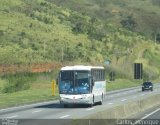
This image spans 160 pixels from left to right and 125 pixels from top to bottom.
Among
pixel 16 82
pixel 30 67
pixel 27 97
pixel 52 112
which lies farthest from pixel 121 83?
pixel 52 112

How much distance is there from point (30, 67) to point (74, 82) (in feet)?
120

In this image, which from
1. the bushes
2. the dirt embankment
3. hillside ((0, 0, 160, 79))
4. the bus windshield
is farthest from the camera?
hillside ((0, 0, 160, 79))

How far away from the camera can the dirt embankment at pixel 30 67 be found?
70375mm

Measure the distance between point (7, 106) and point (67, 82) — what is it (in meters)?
4.69

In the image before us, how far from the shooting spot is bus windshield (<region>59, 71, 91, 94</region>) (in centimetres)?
4059

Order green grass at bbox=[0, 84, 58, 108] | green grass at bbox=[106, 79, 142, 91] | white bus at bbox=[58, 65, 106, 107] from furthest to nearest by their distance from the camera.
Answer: green grass at bbox=[106, 79, 142, 91]
green grass at bbox=[0, 84, 58, 108]
white bus at bbox=[58, 65, 106, 107]

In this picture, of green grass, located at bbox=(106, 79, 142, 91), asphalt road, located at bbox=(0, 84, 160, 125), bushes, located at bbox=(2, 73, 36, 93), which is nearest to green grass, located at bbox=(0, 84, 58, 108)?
bushes, located at bbox=(2, 73, 36, 93)

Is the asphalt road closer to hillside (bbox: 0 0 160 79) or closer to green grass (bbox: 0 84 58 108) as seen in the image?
green grass (bbox: 0 84 58 108)

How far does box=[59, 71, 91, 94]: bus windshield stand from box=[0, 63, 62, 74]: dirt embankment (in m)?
27.2

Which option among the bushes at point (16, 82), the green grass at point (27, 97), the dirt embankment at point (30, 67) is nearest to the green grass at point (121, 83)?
the dirt embankment at point (30, 67)

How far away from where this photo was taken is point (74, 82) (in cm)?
4081

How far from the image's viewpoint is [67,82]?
40.9m

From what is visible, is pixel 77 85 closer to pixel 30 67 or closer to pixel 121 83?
pixel 30 67

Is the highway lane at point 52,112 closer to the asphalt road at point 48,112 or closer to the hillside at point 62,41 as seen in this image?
the asphalt road at point 48,112
